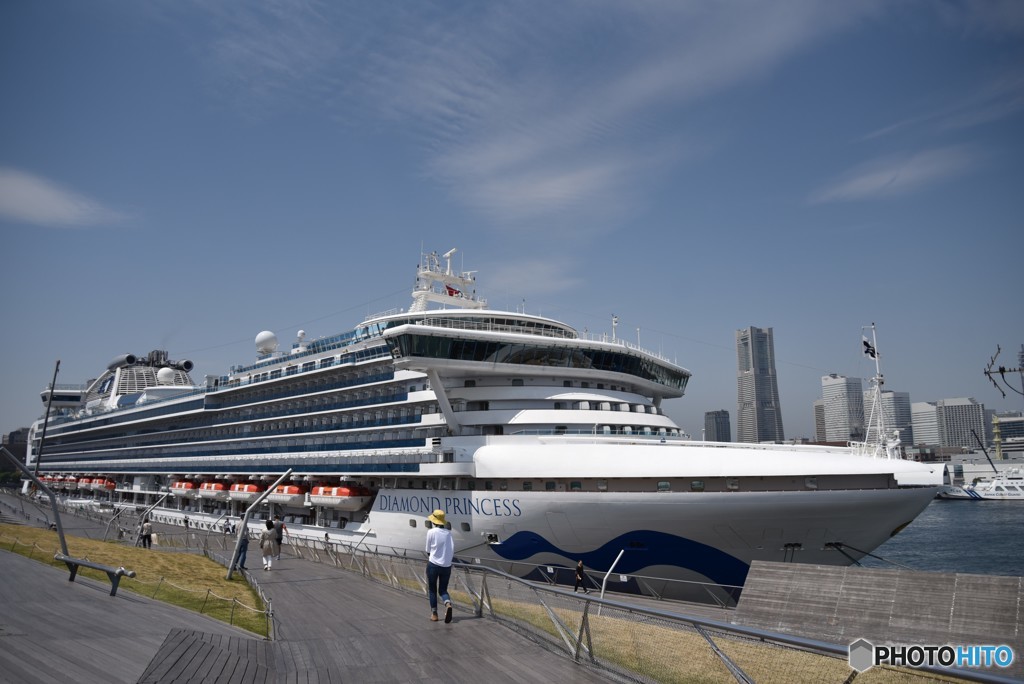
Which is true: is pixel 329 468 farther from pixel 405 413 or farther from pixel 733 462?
pixel 733 462

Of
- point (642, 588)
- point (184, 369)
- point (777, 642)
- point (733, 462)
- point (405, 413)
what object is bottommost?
point (642, 588)

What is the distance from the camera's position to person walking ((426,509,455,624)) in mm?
10141

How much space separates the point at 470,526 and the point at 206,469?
27.3 m

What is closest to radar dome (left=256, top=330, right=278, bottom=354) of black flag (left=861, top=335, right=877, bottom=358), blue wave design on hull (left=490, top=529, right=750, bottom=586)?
blue wave design on hull (left=490, top=529, right=750, bottom=586)

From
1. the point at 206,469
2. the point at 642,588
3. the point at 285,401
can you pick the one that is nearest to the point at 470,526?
the point at 642,588

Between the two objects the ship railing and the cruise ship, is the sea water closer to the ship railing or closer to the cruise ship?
the cruise ship

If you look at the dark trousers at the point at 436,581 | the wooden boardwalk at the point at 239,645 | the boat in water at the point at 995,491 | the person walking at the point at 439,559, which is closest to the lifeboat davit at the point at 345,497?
the wooden boardwalk at the point at 239,645

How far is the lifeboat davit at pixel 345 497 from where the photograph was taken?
29469 millimetres

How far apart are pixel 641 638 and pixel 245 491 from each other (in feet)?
116

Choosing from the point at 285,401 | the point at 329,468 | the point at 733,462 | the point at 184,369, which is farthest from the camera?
the point at 184,369

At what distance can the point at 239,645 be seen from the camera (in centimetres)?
886

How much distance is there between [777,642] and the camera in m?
5.73

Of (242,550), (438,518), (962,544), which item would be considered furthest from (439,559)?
(962,544)

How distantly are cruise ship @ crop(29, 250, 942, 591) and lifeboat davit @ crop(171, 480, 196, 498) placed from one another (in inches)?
89.5
